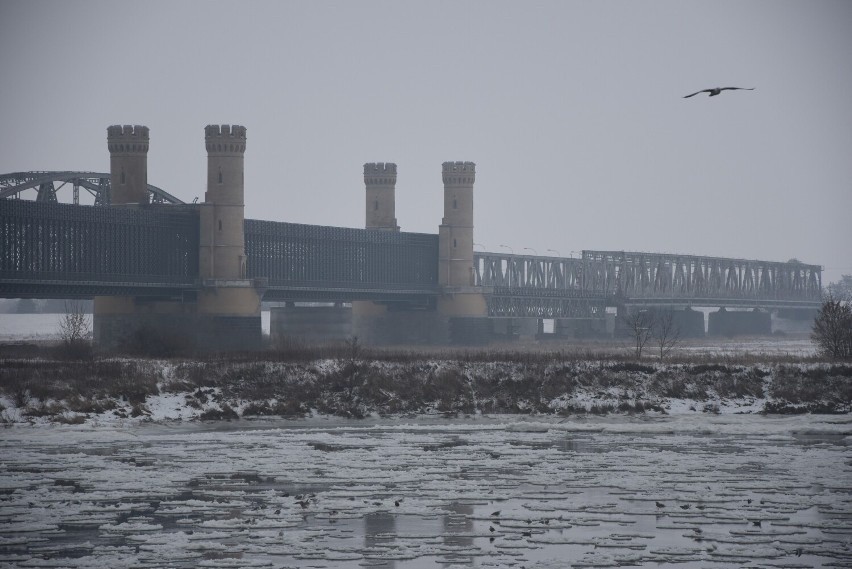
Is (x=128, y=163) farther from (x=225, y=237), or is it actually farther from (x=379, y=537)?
(x=379, y=537)

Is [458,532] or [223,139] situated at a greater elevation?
[223,139]

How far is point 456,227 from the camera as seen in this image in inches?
5906

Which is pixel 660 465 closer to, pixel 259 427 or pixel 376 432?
pixel 376 432

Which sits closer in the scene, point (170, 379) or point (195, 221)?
point (170, 379)

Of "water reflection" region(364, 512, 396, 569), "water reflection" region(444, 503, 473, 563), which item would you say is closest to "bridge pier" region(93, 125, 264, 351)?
"water reflection" region(444, 503, 473, 563)

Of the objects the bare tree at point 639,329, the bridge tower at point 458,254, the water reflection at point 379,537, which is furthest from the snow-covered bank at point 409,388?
the bridge tower at point 458,254

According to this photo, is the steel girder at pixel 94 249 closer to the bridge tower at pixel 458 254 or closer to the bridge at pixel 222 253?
the bridge at pixel 222 253

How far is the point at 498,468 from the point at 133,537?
14.5 m

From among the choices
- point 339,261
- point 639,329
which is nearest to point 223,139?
point 339,261

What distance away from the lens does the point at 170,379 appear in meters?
61.7

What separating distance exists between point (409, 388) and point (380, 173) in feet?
305

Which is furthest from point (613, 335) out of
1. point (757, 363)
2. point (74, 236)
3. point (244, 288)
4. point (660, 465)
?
point (660, 465)

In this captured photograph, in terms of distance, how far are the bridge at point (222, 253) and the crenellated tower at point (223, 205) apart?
10 centimetres

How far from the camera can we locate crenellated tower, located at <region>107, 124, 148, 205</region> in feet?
400
